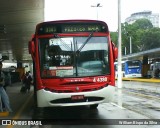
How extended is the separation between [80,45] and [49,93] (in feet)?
5.99

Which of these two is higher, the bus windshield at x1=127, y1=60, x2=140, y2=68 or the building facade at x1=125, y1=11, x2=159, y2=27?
the building facade at x1=125, y1=11, x2=159, y2=27

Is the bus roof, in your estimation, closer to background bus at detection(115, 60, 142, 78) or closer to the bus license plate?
the bus license plate

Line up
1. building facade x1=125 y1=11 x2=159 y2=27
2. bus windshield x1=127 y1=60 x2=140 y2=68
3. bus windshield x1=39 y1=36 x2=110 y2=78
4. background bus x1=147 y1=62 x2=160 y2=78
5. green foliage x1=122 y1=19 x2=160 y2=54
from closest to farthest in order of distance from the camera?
bus windshield x1=39 y1=36 x2=110 y2=78 < background bus x1=147 y1=62 x2=160 y2=78 < bus windshield x1=127 y1=60 x2=140 y2=68 < green foliage x1=122 y1=19 x2=160 y2=54 < building facade x1=125 y1=11 x2=159 y2=27

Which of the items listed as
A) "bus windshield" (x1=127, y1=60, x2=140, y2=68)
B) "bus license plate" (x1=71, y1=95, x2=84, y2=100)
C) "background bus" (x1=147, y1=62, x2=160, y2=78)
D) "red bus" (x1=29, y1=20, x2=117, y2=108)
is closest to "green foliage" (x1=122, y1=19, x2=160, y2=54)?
"bus windshield" (x1=127, y1=60, x2=140, y2=68)

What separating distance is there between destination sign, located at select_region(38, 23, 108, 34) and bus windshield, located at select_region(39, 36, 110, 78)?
264mm

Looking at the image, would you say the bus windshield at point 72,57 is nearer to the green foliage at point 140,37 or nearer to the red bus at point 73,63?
the red bus at point 73,63

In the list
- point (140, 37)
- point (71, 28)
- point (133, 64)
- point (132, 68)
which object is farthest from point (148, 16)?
point (71, 28)

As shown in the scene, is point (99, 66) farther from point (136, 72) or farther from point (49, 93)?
point (136, 72)

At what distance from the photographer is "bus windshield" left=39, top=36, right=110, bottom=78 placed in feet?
37.7

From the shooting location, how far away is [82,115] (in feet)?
42.7

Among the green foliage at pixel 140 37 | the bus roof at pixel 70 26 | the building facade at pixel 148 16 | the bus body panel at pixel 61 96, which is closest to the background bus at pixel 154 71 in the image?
the bus roof at pixel 70 26

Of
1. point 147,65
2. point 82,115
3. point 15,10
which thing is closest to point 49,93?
point 82,115

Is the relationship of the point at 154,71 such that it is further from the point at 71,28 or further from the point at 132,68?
the point at 71,28

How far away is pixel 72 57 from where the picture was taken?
1162 cm
